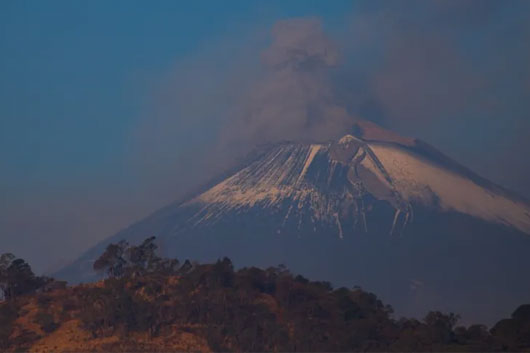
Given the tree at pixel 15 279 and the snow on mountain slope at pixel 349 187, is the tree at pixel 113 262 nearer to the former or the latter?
the tree at pixel 15 279

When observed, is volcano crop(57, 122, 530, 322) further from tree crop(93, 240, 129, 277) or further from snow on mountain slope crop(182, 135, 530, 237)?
tree crop(93, 240, 129, 277)

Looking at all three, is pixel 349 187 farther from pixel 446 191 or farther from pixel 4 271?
pixel 4 271

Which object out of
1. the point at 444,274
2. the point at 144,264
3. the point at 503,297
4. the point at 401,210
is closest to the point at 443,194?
the point at 401,210

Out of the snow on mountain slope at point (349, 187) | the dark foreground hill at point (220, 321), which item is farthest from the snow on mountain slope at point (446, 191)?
the dark foreground hill at point (220, 321)

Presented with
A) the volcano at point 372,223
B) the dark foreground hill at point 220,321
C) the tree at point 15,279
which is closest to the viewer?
the dark foreground hill at point 220,321

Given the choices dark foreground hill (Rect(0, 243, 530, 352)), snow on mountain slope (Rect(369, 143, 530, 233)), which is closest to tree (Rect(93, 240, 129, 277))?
dark foreground hill (Rect(0, 243, 530, 352))
